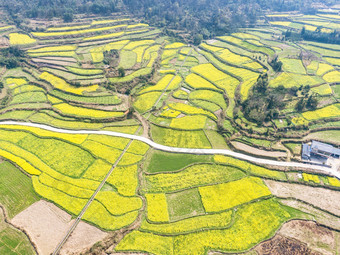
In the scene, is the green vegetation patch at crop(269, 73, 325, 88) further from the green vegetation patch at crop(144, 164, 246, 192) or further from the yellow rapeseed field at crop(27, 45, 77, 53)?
the yellow rapeseed field at crop(27, 45, 77, 53)

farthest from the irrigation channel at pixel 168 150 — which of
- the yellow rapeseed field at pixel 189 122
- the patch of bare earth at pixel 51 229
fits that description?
the yellow rapeseed field at pixel 189 122

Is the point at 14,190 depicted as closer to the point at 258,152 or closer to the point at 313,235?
the point at 258,152

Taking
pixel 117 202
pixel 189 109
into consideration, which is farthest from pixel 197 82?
pixel 117 202

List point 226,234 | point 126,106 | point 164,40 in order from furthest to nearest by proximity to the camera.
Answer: point 164,40 < point 126,106 < point 226,234

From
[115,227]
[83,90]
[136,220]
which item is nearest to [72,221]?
[115,227]

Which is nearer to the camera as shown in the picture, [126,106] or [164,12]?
[126,106]

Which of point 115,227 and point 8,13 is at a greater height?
point 8,13

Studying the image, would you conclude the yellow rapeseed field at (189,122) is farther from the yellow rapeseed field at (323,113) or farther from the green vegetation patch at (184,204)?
the yellow rapeseed field at (323,113)

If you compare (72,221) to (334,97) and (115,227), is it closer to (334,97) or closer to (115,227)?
(115,227)
